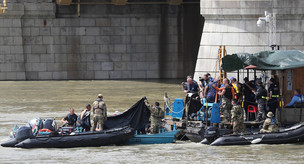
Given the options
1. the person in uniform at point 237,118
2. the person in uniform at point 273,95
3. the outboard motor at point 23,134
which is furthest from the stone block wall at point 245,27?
the outboard motor at point 23,134

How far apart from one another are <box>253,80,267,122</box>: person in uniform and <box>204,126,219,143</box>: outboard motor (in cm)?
156

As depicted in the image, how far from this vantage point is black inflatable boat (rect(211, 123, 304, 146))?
866 inches

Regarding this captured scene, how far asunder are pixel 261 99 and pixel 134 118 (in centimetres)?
429

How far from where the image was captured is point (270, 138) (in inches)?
867

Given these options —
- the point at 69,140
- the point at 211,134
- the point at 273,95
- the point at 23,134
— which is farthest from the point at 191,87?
the point at 23,134

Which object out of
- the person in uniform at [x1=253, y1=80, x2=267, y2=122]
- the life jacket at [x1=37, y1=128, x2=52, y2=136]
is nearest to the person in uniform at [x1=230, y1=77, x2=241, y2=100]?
the person in uniform at [x1=253, y1=80, x2=267, y2=122]

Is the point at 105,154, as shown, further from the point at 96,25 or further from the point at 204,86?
the point at 96,25

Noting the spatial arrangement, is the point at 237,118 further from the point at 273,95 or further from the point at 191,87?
the point at 191,87

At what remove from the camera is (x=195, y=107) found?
2405 centimetres

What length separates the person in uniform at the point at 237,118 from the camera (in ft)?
73.0

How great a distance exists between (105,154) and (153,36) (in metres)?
31.7

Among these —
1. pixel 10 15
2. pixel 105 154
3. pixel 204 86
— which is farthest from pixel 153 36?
pixel 105 154

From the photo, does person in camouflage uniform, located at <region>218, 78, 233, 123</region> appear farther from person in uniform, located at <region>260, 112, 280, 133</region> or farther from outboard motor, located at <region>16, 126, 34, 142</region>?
outboard motor, located at <region>16, 126, 34, 142</region>

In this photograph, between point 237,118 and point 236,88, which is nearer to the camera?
point 237,118
